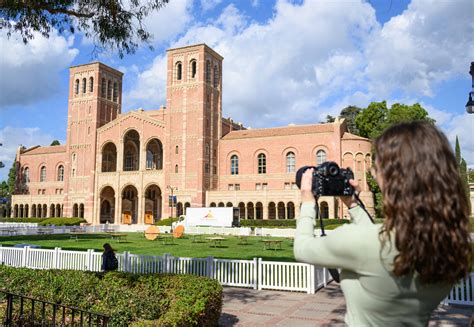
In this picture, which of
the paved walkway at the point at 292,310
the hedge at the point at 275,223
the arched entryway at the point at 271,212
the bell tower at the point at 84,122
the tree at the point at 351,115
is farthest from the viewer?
the tree at the point at 351,115

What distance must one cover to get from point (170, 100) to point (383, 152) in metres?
48.9

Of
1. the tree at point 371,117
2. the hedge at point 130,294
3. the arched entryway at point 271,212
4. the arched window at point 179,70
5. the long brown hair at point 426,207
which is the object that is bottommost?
the hedge at point 130,294

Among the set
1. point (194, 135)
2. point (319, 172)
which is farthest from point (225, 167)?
point (319, 172)

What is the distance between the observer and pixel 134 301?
246 inches

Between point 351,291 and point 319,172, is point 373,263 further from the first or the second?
point 319,172

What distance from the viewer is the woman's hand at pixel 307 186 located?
1.99 m

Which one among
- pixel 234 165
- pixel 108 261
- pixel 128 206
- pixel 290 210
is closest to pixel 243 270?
pixel 108 261

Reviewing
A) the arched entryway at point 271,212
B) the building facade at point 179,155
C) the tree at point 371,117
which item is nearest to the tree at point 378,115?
the tree at point 371,117

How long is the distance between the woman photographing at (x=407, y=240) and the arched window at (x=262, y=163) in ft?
149

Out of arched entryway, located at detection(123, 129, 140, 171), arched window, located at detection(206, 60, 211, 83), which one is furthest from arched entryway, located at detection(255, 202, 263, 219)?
arched entryway, located at detection(123, 129, 140, 171)

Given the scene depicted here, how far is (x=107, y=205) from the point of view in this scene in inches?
2119

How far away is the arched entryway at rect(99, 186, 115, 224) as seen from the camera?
52.2m

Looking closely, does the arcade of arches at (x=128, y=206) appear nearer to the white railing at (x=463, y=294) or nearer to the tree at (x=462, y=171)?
the tree at (x=462, y=171)

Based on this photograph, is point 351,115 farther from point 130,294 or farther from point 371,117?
point 130,294
